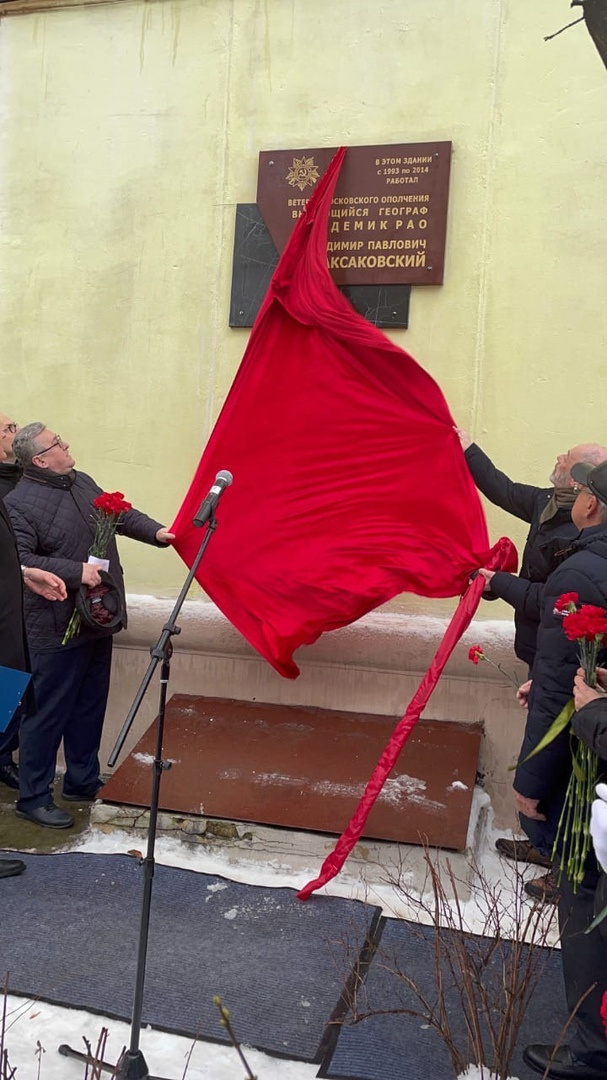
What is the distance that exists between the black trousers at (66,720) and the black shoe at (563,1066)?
2691mm

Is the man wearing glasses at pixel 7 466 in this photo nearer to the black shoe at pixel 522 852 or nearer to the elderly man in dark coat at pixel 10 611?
the elderly man in dark coat at pixel 10 611

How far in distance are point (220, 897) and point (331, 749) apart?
0.95m

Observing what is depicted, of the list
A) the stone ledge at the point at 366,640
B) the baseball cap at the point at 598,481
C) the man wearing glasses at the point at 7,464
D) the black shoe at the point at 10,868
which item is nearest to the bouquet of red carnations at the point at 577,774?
the baseball cap at the point at 598,481

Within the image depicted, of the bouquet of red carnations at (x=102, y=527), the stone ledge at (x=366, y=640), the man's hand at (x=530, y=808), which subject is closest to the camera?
the man's hand at (x=530, y=808)

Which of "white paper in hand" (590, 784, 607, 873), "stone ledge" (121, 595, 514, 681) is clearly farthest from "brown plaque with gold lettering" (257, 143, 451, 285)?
"white paper in hand" (590, 784, 607, 873)

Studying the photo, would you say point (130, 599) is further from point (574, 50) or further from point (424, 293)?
point (574, 50)

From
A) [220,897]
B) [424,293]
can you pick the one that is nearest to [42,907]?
[220,897]

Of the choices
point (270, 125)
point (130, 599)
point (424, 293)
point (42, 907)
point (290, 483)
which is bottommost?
point (42, 907)

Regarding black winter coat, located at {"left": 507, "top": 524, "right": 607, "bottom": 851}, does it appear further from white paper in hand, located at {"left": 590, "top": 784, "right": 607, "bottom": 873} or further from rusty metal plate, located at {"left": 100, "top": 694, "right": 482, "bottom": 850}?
rusty metal plate, located at {"left": 100, "top": 694, "right": 482, "bottom": 850}

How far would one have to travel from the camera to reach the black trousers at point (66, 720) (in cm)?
494

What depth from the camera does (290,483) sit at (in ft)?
15.8

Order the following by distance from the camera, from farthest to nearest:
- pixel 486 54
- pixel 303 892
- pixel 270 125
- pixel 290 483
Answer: pixel 270 125 < pixel 486 54 < pixel 290 483 < pixel 303 892

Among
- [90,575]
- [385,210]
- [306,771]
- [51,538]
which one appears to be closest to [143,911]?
[306,771]

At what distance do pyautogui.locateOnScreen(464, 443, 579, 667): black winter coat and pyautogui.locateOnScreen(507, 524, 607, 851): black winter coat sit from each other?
38.3 inches
